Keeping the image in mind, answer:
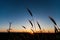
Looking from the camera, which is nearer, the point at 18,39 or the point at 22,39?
the point at 22,39

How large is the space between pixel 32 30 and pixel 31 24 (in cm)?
39

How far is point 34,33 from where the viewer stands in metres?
5.02

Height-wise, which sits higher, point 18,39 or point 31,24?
point 31,24

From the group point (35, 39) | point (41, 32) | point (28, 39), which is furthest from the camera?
point (41, 32)

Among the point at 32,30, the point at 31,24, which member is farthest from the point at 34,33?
the point at 31,24

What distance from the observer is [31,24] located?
475cm

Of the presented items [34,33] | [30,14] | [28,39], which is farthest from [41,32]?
[30,14]

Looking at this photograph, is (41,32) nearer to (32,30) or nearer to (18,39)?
(32,30)

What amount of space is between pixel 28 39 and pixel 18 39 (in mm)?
646

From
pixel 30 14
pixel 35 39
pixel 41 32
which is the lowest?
pixel 35 39

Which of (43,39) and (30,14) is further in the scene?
(43,39)

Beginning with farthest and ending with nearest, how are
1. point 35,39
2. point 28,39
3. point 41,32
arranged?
1. point 41,32
2. point 28,39
3. point 35,39

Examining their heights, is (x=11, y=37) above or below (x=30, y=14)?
below

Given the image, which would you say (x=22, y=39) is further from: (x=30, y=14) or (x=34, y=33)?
(x=30, y=14)
